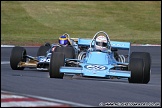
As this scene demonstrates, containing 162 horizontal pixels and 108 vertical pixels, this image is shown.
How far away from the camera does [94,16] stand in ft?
166

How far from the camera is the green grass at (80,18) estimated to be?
43969 millimetres

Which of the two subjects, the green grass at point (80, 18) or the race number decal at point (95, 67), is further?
the green grass at point (80, 18)

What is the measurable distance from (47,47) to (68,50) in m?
3.75

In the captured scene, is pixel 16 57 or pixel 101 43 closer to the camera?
pixel 101 43

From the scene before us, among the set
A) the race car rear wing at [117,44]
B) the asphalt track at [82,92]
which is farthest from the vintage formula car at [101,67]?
the asphalt track at [82,92]

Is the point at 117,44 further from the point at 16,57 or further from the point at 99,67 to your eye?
the point at 16,57

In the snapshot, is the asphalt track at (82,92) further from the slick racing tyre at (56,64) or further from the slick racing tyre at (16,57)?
the slick racing tyre at (16,57)

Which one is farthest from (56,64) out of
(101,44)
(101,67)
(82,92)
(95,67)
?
(82,92)

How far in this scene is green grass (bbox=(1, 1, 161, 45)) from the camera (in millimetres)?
43969

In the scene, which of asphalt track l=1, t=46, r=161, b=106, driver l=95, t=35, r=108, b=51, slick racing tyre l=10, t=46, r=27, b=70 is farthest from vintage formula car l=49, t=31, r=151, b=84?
slick racing tyre l=10, t=46, r=27, b=70

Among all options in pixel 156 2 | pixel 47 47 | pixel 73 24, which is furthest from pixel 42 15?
pixel 47 47

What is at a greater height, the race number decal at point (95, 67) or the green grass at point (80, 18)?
the green grass at point (80, 18)

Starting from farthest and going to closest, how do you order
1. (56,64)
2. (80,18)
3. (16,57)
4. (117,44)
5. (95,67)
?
1. (80,18)
2. (16,57)
3. (117,44)
4. (95,67)
5. (56,64)

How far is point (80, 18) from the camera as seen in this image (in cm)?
4953
